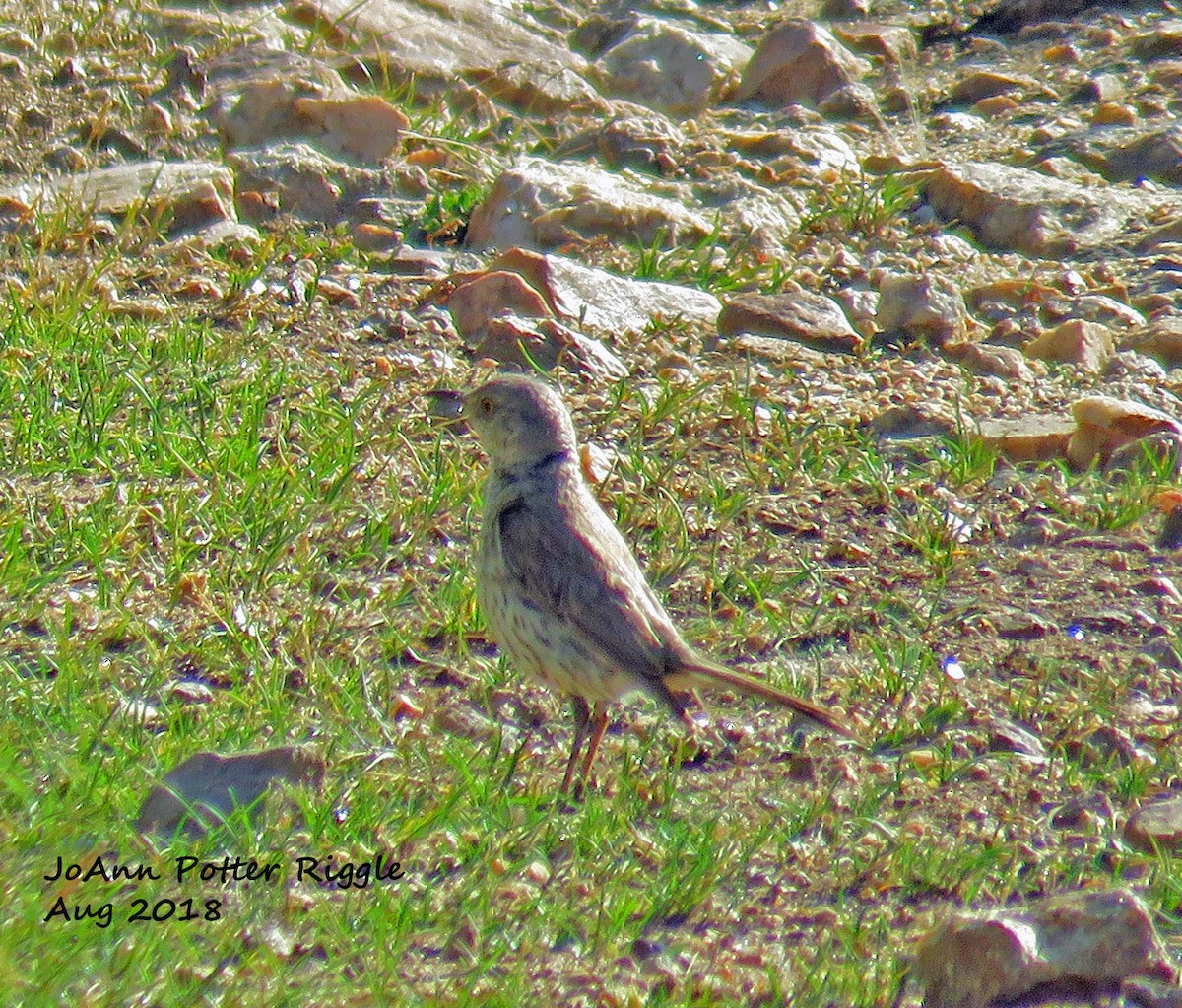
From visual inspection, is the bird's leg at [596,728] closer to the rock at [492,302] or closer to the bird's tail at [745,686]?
the bird's tail at [745,686]

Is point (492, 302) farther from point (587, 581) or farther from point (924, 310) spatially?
point (587, 581)

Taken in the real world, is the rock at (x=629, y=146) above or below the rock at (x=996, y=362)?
above

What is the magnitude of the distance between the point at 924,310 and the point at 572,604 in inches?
125

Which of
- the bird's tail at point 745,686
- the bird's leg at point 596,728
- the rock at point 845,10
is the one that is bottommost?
the bird's leg at point 596,728

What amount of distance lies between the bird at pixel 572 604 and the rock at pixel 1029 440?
73.1 inches

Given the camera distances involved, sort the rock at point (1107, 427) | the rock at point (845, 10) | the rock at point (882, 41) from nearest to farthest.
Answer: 1. the rock at point (1107, 427)
2. the rock at point (882, 41)
3. the rock at point (845, 10)

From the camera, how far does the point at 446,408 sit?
7.23 m

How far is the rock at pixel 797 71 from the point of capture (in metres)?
9.89

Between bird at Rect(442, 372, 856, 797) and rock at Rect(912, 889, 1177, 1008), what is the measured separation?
0.96m

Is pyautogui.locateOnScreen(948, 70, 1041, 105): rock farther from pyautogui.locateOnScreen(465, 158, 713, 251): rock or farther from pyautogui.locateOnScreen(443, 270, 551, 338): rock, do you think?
pyautogui.locateOnScreen(443, 270, 551, 338): rock

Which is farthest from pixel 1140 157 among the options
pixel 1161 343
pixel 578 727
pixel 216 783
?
pixel 216 783

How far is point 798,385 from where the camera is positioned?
750 cm

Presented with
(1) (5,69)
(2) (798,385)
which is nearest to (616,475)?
(2) (798,385)

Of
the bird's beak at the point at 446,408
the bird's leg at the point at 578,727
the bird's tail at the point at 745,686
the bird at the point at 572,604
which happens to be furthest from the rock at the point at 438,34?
the bird's tail at the point at 745,686
